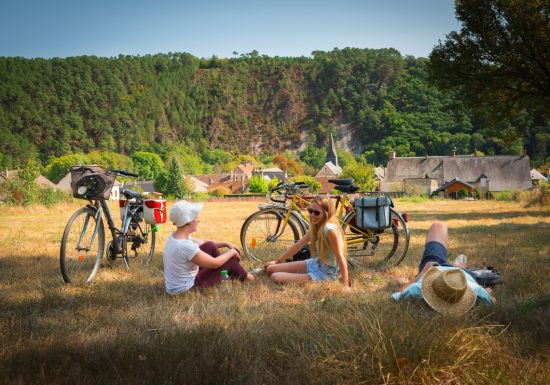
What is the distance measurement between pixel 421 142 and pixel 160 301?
5506 inches

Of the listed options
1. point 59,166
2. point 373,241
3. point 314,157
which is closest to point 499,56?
point 373,241

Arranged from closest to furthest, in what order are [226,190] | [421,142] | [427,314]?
[427,314] → [226,190] → [421,142]

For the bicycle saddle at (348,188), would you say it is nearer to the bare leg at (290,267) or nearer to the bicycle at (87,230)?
the bare leg at (290,267)

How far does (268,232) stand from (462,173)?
80.8 metres

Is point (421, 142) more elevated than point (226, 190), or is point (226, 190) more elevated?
point (421, 142)

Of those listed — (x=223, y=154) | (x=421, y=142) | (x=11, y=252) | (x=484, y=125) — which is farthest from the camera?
(x=223, y=154)

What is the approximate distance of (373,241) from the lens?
6719 millimetres

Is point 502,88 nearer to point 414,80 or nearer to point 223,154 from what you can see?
point 414,80

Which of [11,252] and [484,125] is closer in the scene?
[11,252]

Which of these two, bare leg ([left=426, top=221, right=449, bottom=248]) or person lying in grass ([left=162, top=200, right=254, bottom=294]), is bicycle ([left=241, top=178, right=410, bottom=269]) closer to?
bare leg ([left=426, top=221, right=449, bottom=248])

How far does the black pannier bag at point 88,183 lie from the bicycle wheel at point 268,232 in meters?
2.11

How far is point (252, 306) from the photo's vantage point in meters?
4.21

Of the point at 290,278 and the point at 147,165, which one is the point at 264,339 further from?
the point at 147,165

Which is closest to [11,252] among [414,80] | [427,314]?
[427,314]
